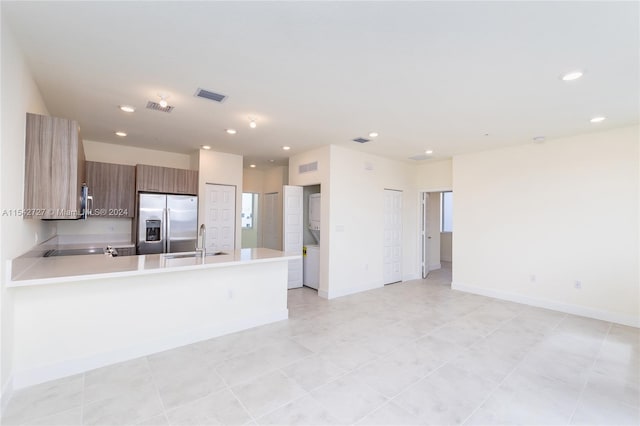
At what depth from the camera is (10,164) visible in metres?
2.13

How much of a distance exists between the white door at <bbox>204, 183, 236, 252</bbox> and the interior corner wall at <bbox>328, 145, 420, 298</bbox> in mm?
2071

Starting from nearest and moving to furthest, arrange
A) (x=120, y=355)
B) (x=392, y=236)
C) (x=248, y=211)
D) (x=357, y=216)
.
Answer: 1. (x=120, y=355)
2. (x=357, y=216)
3. (x=392, y=236)
4. (x=248, y=211)

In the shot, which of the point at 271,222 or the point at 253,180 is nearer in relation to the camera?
the point at 271,222

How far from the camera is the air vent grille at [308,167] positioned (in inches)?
216

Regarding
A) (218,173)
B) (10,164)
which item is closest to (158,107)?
(10,164)

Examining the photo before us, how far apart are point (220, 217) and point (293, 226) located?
59.8 inches

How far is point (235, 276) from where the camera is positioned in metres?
3.62

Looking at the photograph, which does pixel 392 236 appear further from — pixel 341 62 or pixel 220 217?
pixel 341 62

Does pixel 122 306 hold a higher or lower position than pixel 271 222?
lower

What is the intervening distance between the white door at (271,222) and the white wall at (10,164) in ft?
16.8

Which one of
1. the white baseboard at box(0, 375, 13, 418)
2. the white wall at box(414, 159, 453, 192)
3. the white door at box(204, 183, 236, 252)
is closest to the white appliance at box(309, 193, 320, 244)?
the white door at box(204, 183, 236, 252)

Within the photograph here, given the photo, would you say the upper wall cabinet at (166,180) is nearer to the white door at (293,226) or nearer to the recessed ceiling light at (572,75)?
the white door at (293,226)

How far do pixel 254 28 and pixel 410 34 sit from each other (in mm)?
1095

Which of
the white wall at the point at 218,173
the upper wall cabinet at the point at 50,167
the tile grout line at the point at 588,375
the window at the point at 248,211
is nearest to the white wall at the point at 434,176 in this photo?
the tile grout line at the point at 588,375
